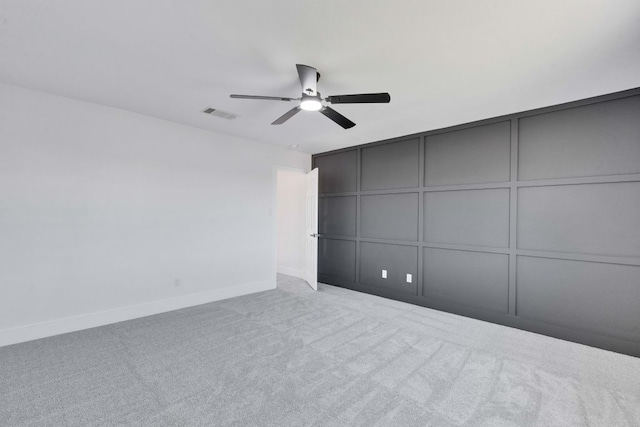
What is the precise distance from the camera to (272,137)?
4.68 meters

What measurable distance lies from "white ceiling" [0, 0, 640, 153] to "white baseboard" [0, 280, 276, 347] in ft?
8.07

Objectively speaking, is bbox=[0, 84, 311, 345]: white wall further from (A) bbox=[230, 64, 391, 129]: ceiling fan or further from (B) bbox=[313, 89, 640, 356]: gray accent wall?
(B) bbox=[313, 89, 640, 356]: gray accent wall

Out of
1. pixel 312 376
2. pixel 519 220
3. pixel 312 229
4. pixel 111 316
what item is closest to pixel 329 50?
pixel 312 376

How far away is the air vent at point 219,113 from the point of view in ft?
11.8

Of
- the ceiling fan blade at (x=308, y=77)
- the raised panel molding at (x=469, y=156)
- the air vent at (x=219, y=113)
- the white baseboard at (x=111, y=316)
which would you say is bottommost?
the white baseboard at (x=111, y=316)

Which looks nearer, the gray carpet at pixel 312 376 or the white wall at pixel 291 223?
the gray carpet at pixel 312 376

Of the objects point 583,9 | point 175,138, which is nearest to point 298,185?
point 175,138

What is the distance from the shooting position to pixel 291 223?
6320 millimetres

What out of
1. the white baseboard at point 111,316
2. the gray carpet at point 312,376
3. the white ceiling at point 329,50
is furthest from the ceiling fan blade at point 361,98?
the white baseboard at point 111,316

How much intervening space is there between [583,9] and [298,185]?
15.9 feet

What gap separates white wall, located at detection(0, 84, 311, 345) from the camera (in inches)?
118

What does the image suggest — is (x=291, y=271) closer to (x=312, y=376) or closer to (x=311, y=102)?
(x=312, y=376)

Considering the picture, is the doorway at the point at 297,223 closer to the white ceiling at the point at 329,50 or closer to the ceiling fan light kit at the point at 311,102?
the white ceiling at the point at 329,50

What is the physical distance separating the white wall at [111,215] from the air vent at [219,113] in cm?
71
